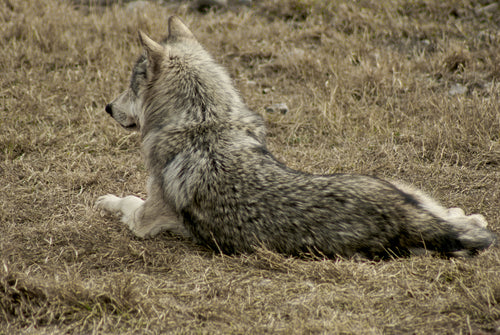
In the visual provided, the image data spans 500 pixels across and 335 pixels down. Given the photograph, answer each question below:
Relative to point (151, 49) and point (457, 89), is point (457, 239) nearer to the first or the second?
point (151, 49)

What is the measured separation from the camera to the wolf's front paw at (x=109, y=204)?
4250 millimetres

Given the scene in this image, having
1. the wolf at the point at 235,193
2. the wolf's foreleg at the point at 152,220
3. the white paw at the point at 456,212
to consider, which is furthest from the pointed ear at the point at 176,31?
the white paw at the point at 456,212

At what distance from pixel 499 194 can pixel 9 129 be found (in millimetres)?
4485

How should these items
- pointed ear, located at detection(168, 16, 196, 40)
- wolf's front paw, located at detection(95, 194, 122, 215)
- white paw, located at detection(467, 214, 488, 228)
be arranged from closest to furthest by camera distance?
white paw, located at detection(467, 214, 488, 228), wolf's front paw, located at detection(95, 194, 122, 215), pointed ear, located at detection(168, 16, 196, 40)

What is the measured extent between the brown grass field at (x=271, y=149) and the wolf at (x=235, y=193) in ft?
0.40

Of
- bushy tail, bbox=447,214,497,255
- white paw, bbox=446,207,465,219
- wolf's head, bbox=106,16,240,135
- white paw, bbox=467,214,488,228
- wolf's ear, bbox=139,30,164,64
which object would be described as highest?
wolf's ear, bbox=139,30,164,64

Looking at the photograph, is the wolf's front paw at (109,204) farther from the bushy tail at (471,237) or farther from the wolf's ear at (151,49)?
the bushy tail at (471,237)

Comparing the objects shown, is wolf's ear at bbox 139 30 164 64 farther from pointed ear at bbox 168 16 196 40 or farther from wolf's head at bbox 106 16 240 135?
pointed ear at bbox 168 16 196 40

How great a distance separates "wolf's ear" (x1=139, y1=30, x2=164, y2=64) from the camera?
3.96m

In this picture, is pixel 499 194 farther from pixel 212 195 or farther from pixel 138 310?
pixel 138 310

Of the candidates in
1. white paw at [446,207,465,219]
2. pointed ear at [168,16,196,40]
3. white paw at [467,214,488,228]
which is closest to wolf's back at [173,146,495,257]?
white paw at [467,214,488,228]

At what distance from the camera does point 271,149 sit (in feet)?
17.8

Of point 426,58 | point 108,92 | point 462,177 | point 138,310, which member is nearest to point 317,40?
point 426,58

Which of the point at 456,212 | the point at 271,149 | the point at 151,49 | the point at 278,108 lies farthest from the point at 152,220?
the point at 278,108
